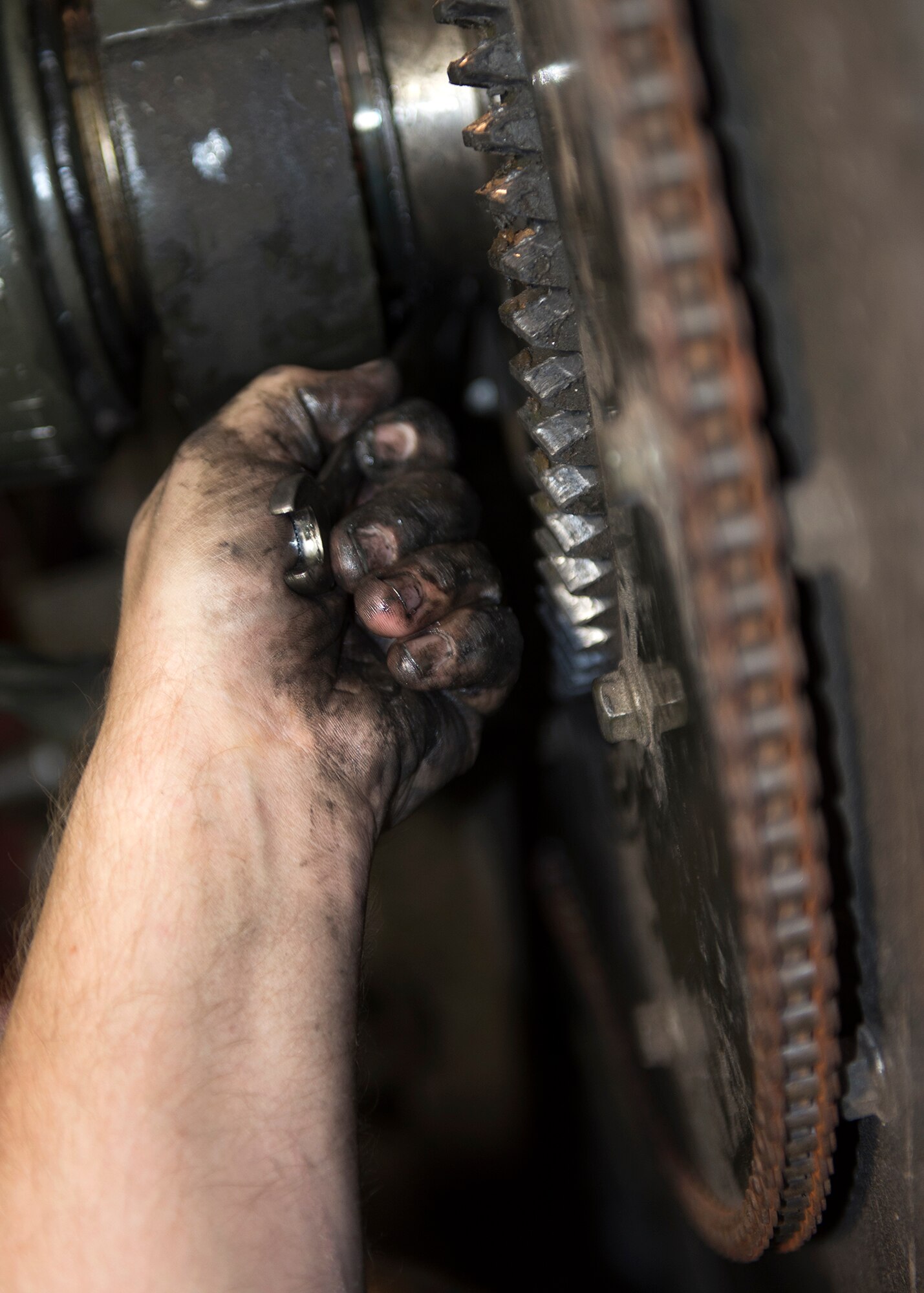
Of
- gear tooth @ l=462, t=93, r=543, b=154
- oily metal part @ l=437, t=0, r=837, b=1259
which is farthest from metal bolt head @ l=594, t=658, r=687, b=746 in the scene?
gear tooth @ l=462, t=93, r=543, b=154

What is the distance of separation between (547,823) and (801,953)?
1210mm

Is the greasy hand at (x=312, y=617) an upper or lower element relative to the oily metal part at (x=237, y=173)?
lower

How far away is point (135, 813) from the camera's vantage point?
0.77 metres

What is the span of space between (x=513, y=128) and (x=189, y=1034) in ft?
2.16

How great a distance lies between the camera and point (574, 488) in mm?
747

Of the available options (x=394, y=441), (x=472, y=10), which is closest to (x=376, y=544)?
(x=394, y=441)

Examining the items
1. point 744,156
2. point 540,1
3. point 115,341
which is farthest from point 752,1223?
point 115,341

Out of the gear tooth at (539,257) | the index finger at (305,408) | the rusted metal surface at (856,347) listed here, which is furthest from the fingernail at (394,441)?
the rusted metal surface at (856,347)

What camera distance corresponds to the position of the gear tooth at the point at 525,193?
2.25 ft

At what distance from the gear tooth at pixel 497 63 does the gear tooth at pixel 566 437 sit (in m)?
0.22

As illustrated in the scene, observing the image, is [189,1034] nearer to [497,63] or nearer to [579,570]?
[579,570]

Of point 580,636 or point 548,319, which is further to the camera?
point 580,636

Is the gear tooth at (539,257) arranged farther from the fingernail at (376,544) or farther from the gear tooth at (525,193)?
the fingernail at (376,544)

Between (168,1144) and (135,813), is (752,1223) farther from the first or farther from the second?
(135,813)
